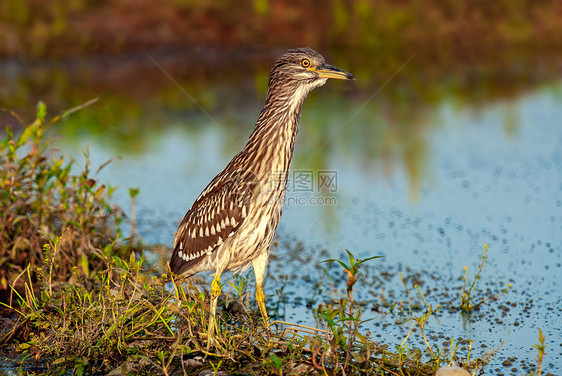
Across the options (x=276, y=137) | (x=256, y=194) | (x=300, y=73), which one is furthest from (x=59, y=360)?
(x=300, y=73)

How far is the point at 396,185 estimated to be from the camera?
999 cm

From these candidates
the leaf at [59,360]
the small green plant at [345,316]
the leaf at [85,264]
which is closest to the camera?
the small green plant at [345,316]

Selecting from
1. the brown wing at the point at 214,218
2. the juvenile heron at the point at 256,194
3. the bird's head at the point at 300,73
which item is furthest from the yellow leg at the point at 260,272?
the bird's head at the point at 300,73

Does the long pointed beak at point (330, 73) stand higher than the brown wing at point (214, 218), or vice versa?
the long pointed beak at point (330, 73)

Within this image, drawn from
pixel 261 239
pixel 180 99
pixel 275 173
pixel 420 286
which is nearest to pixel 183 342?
pixel 261 239

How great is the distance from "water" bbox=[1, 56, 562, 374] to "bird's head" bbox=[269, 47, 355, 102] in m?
1.90

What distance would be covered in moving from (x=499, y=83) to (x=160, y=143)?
8.00m

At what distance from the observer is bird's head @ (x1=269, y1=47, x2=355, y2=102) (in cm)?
584

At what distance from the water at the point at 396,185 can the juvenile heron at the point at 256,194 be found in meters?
1.08

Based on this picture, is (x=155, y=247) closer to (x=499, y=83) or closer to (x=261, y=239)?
(x=261, y=239)

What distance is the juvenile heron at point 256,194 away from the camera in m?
5.54

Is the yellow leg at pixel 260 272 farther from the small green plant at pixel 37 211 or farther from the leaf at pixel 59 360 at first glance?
the leaf at pixel 59 360

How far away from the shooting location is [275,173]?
5.61 m

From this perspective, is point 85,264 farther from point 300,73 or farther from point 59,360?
point 300,73
